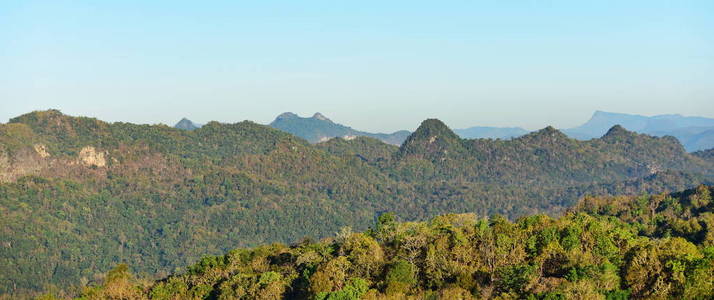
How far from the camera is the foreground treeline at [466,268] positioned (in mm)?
56000

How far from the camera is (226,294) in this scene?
2793 inches

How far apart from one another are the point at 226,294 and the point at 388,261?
57.9 ft

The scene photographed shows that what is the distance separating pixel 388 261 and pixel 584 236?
21609mm

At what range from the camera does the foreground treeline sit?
2205 inches

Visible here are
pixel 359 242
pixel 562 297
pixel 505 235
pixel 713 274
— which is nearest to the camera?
pixel 562 297

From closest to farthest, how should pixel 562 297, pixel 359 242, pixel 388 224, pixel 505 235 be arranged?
pixel 562 297 → pixel 505 235 → pixel 359 242 → pixel 388 224

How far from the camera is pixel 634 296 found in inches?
2188

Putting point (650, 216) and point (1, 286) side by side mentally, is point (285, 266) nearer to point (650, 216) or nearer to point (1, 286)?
point (650, 216)

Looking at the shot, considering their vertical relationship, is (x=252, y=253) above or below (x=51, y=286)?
above

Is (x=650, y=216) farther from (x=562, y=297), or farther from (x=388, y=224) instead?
(x=562, y=297)

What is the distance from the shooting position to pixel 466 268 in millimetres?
68062

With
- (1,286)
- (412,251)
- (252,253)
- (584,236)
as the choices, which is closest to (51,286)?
(1,286)

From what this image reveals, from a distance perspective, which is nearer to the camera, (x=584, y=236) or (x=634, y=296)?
(x=634, y=296)

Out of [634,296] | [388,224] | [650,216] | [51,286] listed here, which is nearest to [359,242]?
[388,224]
